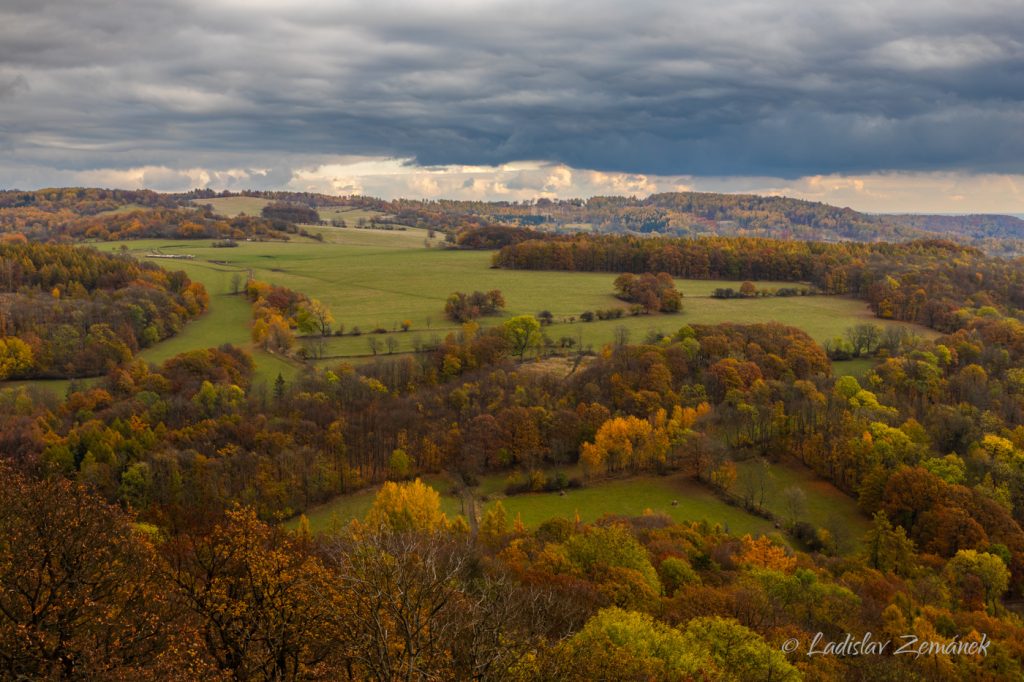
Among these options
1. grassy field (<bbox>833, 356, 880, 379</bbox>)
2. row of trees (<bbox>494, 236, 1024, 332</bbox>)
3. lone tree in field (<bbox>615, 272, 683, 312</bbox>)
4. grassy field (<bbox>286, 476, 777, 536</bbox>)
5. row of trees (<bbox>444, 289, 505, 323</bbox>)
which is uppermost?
row of trees (<bbox>494, 236, 1024, 332</bbox>)

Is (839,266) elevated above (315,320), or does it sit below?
above

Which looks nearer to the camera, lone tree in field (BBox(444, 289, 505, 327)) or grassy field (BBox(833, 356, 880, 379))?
grassy field (BBox(833, 356, 880, 379))

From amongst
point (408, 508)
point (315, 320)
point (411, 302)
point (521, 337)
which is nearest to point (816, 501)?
point (408, 508)

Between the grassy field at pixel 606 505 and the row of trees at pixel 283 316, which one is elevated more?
the row of trees at pixel 283 316

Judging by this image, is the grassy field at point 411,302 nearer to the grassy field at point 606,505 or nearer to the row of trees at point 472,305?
the row of trees at point 472,305

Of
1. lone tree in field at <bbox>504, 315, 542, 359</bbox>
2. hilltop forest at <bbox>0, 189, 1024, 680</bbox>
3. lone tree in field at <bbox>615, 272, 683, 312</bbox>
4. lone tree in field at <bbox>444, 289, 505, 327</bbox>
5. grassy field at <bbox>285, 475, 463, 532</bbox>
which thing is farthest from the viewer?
lone tree in field at <bbox>615, 272, 683, 312</bbox>

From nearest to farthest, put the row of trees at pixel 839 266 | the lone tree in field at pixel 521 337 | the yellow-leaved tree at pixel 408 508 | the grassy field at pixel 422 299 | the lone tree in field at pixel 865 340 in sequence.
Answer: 1. the yellow-leaved tree at pixel 408 508
2. the lone tree in field at pixel 521 337
3. the lone tree in field at pixel 865 340
4. the grassy field at pixel 422 299
5. the row of trees at pixel 839 266

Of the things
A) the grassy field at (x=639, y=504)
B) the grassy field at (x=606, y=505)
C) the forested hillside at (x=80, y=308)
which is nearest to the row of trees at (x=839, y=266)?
the grassy field at (x=639, y=504)

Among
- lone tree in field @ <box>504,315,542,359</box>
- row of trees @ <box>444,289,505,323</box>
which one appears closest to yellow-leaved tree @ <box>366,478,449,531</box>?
lone tree in field @ <box>504,315,542,359</box>

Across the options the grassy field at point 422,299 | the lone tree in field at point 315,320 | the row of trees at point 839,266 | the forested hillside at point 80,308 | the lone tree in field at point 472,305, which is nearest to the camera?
the forested hillside at point 80,308

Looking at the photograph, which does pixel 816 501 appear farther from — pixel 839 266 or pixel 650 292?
pixel 839 266

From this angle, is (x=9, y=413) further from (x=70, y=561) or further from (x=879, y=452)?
(x=879, y=452)

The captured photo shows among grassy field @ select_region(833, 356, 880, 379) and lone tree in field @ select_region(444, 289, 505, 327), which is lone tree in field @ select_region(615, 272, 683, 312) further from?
grassy field @ select_region(833, 356, 880, 379)

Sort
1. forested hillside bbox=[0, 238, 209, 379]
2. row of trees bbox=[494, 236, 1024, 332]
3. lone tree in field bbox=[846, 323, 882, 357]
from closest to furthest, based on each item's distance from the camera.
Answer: forested hillside bbox=[0, 238, 209, 379] → lone tree in field bbox=[846, 323, 882, 357] → row of trees bbox=[494, 236, 1024, 332]
